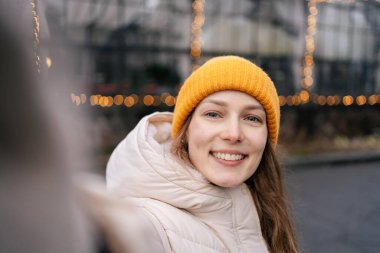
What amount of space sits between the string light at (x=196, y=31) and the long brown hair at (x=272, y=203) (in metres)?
11.7

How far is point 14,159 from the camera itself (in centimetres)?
44

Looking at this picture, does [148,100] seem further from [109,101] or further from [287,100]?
[287,100]

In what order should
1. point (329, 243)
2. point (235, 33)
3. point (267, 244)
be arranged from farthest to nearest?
1. point (235, 33)
2. point (329, 243)
3. point (267, 244)

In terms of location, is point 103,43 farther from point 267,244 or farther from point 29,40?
point 29,40

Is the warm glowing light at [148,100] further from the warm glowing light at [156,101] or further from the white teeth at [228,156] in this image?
the white teeth at [228,156]

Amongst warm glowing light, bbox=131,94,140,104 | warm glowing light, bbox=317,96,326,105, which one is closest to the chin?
warm glowing light, bbox=131,94,140,104

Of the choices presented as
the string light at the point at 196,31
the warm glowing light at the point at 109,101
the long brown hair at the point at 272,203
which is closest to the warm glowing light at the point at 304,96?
the string light at the point at 196,31

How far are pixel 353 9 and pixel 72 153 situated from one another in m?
19.1

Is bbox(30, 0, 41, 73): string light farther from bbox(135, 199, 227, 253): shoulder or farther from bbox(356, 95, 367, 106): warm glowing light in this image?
bbox(356, 95, 367, 106): warm glowing light

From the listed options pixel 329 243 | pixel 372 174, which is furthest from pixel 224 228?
pixel 372 174

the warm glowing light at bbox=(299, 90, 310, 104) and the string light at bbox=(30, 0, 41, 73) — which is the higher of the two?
the string light at bbox=(30, 0, 41, 73)

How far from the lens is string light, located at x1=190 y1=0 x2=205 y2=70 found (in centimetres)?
1340

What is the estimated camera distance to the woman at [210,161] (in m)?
1.39

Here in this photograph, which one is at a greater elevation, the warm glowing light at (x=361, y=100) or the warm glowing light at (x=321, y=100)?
the warm glowing light at (x=321, y=100)
